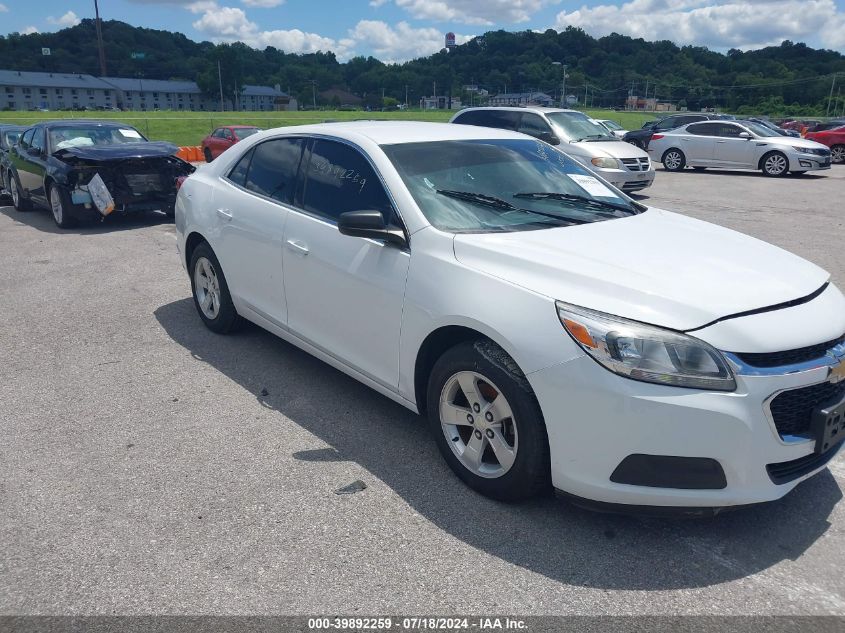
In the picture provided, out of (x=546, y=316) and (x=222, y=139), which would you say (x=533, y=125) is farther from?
(x=222, y=139)

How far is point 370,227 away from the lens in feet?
11.2

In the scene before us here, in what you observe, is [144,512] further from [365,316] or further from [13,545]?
[365,316]

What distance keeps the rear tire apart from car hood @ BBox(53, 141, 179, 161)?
2.45 meters

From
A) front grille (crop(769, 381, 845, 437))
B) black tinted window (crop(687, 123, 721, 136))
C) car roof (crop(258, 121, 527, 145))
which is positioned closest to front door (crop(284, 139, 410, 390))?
car roof (crop(258, 121, 527, 145))

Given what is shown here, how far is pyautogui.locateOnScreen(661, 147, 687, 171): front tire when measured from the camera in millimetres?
20172

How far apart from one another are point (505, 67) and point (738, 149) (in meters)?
102

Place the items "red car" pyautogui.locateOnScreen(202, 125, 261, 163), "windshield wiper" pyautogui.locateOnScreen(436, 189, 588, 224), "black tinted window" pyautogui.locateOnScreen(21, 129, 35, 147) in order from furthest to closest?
1. "red car" pyautogui.locateOnScreen(202, 125, 261, 163)
2. "black tinted window" pyautogui.locateOnScreen(21, 129, 35, 147)
3. "windshield wiper" pyautogui.locateOnScreen(436, 189, 588, 224)

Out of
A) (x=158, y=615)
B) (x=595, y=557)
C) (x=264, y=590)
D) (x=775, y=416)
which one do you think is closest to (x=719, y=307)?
(x=775, y=416)

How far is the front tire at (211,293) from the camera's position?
5.16 metres

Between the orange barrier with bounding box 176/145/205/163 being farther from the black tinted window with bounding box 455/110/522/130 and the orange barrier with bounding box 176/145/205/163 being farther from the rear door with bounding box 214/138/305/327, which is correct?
the rear door with bounding box 214/138/305/327

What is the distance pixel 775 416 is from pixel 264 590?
2070 millimetres

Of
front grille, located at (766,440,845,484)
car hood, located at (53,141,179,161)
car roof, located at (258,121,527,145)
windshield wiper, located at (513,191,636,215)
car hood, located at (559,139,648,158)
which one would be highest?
car roof, located at (258,121,527,145)

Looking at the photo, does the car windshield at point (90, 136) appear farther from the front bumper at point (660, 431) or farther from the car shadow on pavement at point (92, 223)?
the front bumper at point (660, 431)

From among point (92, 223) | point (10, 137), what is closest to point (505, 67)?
point (10, 137)
